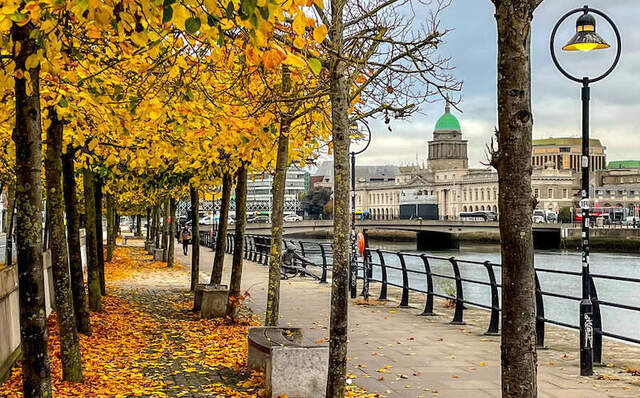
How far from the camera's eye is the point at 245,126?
9391mm

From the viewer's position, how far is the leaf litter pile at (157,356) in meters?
8.25

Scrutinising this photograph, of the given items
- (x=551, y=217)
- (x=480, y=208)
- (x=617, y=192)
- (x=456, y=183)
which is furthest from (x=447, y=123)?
(x=551, y=217)

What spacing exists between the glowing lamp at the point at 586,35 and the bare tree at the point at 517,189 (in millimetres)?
6073

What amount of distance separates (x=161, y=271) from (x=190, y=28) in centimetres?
2423

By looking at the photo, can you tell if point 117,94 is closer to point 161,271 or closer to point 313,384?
point 313,384

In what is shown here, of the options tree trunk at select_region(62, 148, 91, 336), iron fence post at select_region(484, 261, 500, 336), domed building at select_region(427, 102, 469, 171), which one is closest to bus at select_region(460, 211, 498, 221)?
domed building at select_region(427, 102, 469, 171)

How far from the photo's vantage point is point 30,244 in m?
5.58

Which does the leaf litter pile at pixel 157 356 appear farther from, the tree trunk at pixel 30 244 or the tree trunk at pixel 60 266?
the tree trunk at pixel 30 244

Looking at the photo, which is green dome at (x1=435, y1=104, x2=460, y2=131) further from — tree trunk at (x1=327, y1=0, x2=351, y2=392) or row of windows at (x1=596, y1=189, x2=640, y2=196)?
tree trunk at (x1=327, y1=0, x2=351, y2=392)

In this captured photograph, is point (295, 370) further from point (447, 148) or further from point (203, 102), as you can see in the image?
point (447, 148)

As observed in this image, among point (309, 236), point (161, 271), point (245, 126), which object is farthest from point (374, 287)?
point (309, 236)

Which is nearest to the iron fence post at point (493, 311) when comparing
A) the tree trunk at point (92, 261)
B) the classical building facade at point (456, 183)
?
the tree trunk at point (92, 261)

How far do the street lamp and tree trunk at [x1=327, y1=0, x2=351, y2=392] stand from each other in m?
3.69

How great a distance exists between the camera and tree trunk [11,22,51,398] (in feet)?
18.2
